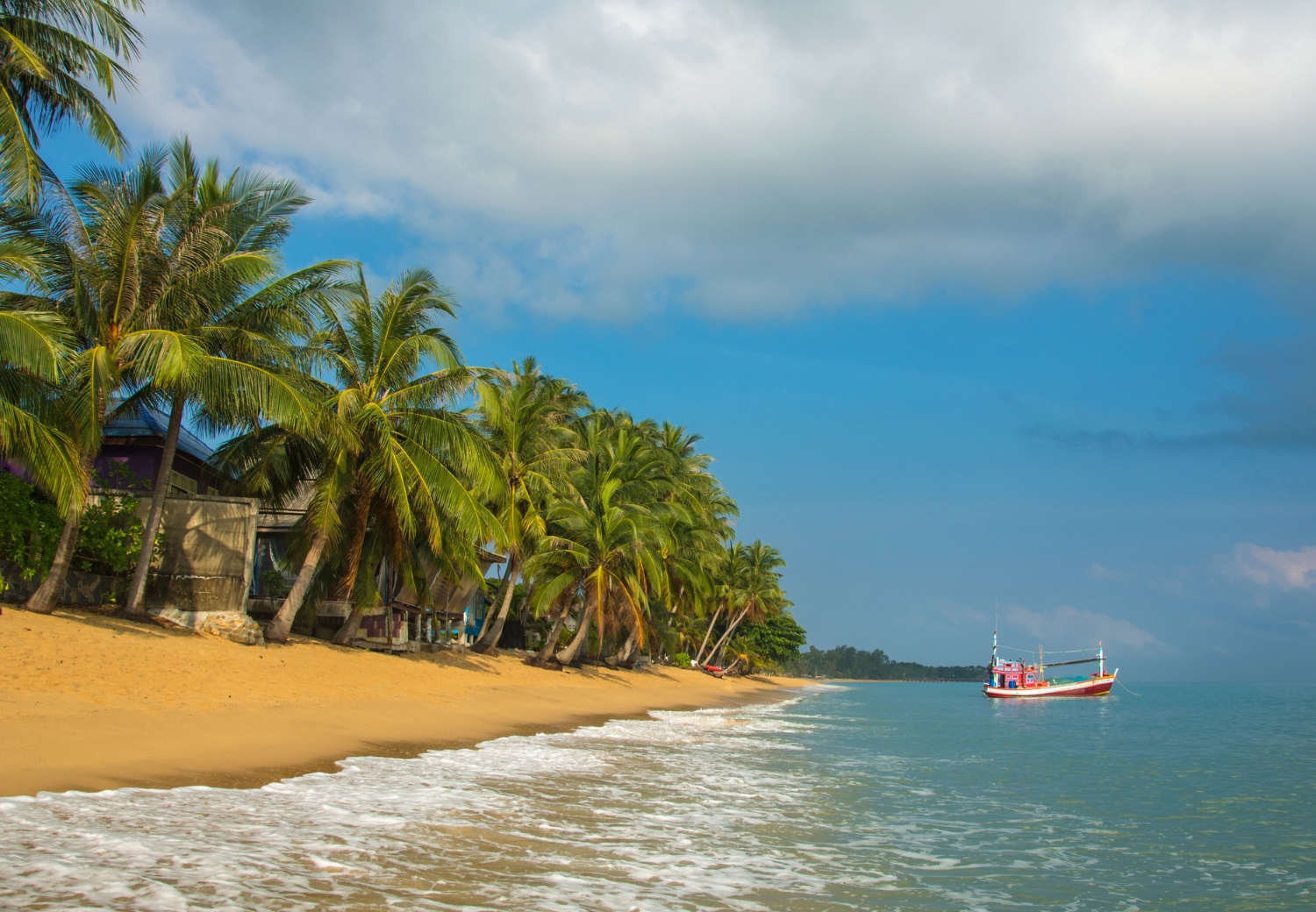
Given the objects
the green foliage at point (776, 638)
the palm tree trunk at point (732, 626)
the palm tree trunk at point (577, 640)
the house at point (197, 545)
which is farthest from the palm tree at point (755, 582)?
the house at point (197, 545)

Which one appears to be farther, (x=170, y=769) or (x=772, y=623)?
(x=772, y=623)

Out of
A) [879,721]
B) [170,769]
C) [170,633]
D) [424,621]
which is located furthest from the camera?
[424,621]

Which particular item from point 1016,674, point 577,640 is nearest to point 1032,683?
point 1016,674

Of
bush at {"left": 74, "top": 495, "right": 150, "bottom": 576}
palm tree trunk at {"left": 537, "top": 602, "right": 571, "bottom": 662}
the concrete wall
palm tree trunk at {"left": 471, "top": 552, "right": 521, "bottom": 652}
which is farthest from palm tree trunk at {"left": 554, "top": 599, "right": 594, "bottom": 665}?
bush at {"left": 74, "top": 495, "right": 150, "bottom": 576}

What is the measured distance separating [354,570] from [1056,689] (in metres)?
53.8

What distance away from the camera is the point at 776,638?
80.1m

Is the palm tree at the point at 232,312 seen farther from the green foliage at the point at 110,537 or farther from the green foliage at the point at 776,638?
the green foliage at the point at 776,638

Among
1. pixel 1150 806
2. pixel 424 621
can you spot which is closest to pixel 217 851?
pixel 1150 806

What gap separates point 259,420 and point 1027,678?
55.6m

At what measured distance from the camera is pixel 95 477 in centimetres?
1662

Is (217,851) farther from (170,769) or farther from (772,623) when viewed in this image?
(772,623)

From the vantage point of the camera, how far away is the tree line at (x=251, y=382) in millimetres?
13328

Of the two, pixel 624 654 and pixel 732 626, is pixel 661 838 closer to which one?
pixel 624 654

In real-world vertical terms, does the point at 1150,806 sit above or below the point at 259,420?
below
